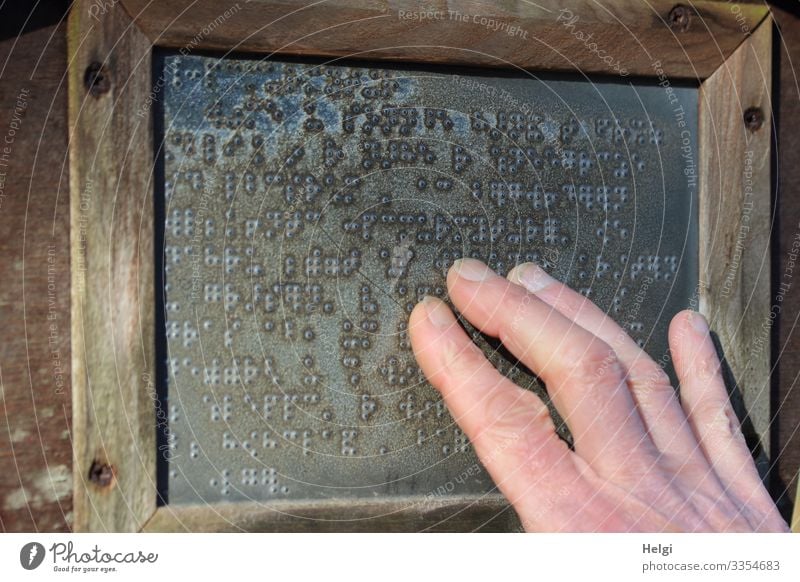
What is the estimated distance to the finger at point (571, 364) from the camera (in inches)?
24.0

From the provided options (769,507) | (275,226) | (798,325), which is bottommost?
(769,507)

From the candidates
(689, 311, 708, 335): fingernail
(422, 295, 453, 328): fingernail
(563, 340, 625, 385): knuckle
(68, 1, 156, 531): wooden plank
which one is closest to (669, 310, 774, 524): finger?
(689, 311, 708, 335): fingernail

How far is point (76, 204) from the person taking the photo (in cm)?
58

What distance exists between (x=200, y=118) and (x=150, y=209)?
0.09 metres

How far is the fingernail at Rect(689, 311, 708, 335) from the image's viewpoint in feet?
2.20

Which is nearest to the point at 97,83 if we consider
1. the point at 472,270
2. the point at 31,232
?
the point at 31,232

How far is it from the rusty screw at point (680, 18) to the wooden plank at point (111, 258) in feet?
1.54

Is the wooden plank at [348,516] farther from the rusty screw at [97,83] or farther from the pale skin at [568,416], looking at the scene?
the rusty screw at [97,83]

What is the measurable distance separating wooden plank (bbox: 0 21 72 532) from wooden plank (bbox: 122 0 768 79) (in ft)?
0.32

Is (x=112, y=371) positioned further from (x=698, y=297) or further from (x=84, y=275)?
(x=698, y=297)

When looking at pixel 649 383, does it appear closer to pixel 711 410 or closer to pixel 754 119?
pixel 711 410

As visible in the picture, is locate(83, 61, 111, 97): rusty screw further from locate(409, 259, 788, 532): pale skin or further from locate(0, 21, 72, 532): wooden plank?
locate(409, 259, 788, 532): pale skin

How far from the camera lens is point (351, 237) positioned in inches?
24.7

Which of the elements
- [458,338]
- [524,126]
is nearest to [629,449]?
[458,338]
